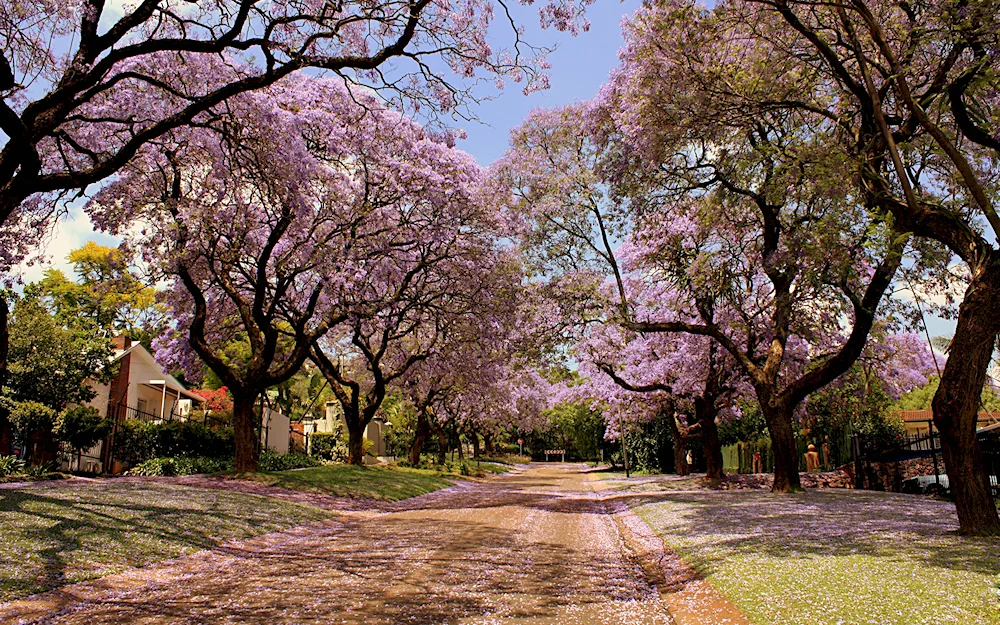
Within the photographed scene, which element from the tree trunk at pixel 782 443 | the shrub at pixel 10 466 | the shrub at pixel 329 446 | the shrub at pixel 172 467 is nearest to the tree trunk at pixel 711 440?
the tree trunk at pixel 782 443

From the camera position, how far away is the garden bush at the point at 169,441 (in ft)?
60.5

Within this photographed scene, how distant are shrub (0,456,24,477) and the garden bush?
4.15m

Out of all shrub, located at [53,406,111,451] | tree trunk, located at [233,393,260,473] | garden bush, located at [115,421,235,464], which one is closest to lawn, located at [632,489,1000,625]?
tree trunk, located at [233,393,260,473]

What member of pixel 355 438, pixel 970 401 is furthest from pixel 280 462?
pixel 970 401

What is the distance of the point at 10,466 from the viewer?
1351 cm

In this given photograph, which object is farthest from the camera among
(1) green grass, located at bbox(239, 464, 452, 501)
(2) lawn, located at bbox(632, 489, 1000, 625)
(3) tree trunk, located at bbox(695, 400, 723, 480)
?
(3) tree trunk, located at bbox(695, 400, 723, 480)

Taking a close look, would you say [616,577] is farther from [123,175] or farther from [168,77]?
[123,175]

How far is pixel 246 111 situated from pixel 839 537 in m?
11.7

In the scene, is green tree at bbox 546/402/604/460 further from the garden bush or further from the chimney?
the chimney

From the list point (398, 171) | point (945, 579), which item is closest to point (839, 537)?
point (945, 579)

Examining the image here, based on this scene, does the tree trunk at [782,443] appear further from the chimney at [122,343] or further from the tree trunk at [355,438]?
the chimney at [122,343]

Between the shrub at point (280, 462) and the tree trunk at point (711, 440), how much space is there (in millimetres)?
15633

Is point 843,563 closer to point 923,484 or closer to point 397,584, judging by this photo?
point 397,584

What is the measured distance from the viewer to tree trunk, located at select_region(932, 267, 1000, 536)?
7.54m
